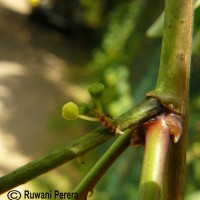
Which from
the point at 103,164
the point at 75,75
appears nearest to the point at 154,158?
the point at 103,164

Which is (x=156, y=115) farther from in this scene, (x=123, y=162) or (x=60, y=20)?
(x=60, y=20)

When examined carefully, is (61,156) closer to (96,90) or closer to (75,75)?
(96,90)

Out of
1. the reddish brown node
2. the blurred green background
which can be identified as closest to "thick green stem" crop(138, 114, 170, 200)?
the reddish brown node

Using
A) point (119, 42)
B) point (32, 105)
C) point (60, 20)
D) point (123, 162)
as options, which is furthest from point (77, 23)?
point (123, 162)

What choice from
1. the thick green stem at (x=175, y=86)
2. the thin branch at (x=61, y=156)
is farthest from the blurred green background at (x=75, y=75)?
the thin branch at (x=61, y=156)

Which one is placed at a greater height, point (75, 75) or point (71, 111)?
point (75, 75)

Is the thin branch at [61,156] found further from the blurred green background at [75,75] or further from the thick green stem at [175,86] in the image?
the blurred green background at [75,75]

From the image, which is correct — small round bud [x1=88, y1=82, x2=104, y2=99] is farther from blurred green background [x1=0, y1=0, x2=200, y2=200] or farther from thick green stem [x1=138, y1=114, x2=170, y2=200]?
blurred green background [x1=0, y1=0, x2=200, y2=200]
